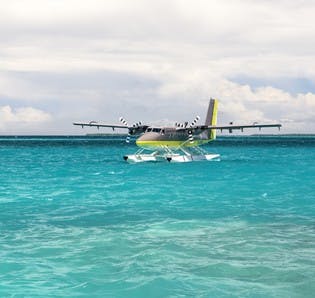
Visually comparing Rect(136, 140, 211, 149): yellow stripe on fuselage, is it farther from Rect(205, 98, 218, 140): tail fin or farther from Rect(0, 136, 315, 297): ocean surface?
Rect(0, 136, 315, 297): ocean surface

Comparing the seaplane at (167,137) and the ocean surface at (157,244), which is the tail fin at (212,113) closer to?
the seaplane at (167,137)

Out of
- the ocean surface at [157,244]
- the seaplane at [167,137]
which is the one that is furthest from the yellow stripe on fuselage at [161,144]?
the ocean surface at [157,244]

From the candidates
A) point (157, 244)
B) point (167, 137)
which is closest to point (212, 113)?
point (167, 137)

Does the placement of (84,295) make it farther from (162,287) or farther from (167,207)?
(167,207)

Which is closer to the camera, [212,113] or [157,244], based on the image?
[157,244]

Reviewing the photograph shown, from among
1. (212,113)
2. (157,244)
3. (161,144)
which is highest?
(212,113)

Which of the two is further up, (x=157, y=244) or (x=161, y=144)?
(x=161, y=144)

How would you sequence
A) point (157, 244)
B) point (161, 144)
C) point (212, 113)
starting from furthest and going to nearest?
1. point (212, 113)
2. point (161, 144)
3. point (157, 244)

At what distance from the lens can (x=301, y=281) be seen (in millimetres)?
10367

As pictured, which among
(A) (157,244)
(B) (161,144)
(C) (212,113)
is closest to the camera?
(A) (157,244)

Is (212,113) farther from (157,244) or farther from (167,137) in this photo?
(157,244)

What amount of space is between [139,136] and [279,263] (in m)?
39.5

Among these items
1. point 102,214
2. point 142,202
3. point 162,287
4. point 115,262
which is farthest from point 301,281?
point 142,202

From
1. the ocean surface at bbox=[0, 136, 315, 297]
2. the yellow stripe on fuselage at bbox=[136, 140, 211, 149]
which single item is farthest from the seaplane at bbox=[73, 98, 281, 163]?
the ocean surface at bbox=[0, 136, 315, 297]
